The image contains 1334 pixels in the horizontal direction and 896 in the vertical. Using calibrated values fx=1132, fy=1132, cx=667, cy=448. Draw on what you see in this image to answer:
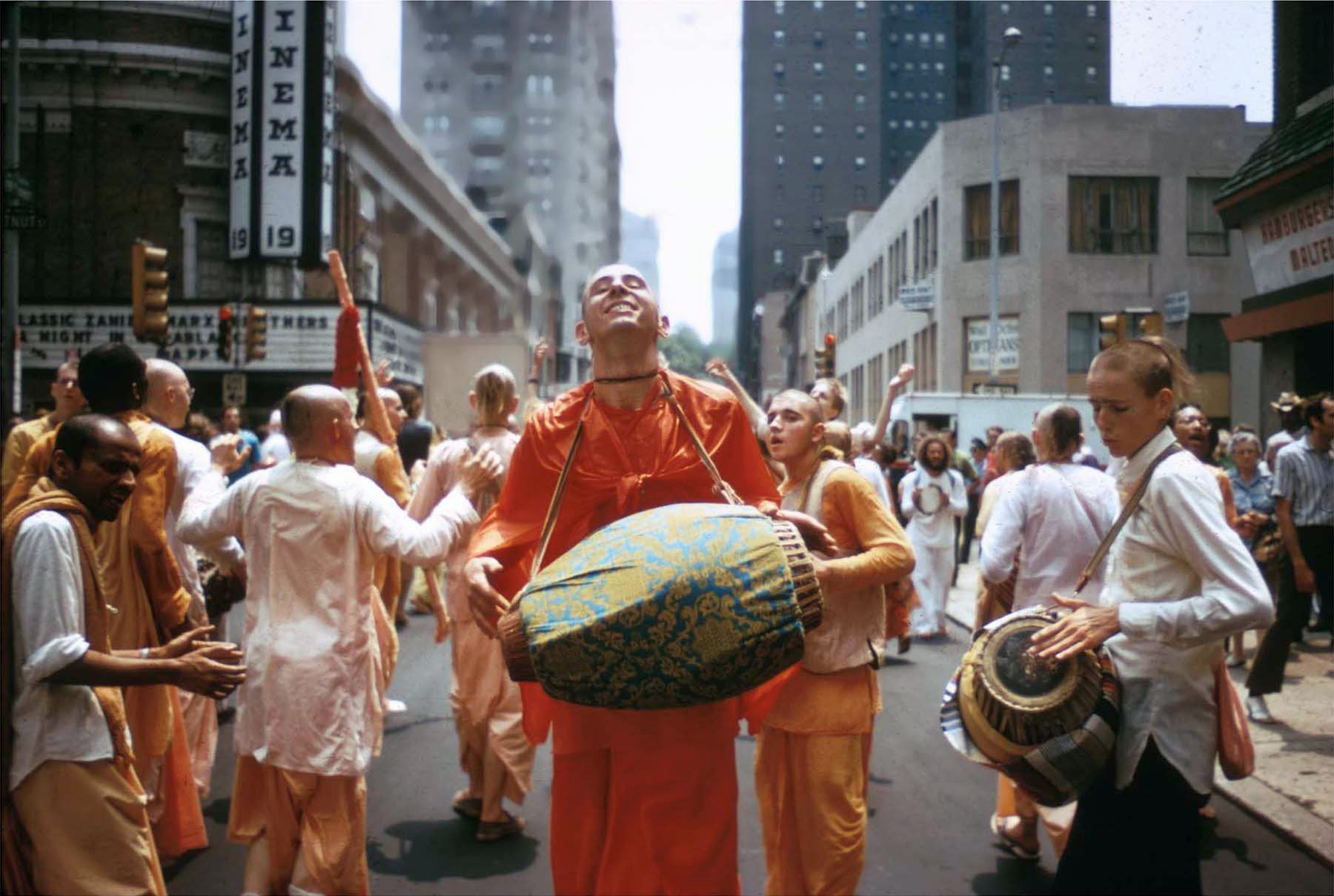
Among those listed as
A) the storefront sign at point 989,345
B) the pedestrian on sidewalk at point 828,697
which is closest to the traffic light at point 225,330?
the pedestrian on sidewalk at point 828,697

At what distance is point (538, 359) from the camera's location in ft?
21.4

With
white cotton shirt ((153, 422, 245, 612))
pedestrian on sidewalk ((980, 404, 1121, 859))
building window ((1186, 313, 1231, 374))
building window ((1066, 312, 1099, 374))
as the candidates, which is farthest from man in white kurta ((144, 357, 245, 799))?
building window ((1066, 312, 1099, 374))

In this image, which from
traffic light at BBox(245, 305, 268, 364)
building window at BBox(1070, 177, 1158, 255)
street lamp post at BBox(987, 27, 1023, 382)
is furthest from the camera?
street lamp post at BBox(987, 27, 1023, 382)

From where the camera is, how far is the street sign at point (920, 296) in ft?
102

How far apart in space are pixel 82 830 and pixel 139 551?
70.9 inches

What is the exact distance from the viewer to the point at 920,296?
31.3 meters

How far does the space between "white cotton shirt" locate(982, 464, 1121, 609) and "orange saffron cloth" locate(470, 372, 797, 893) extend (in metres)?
2.31

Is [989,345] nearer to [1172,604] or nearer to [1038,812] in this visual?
[1038,812]

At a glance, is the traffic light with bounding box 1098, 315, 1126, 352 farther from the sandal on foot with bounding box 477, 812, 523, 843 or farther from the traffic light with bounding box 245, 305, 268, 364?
the traffic light with bounding box 245, 305, 268, 364

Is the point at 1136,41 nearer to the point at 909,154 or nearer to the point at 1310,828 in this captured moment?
the point at 1310,828

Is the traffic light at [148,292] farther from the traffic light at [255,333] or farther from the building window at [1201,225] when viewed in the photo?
the building window at [1201,225]

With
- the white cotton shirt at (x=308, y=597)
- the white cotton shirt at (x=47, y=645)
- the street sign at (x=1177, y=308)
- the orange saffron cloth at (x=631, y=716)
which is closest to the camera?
the white cotton shirt at (x=47, y=645)

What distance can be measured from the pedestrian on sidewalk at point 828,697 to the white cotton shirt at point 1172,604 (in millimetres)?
965

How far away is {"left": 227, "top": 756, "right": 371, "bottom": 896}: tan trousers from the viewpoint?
436 cm
